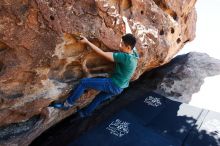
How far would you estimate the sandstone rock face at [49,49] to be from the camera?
5367 mm

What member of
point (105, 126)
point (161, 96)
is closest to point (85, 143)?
point (105, 126)

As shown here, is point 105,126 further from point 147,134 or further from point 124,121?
point 147,134

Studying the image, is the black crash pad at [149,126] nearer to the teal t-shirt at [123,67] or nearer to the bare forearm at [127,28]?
the teal t-shirt at [123,67]

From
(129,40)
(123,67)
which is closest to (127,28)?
(129,40)

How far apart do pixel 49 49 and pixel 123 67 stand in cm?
151

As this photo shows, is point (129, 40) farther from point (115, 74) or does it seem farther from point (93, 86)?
point (93, 86)

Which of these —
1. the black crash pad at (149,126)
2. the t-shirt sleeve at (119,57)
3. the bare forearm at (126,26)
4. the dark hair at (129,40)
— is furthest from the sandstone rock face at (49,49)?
the black crash pad at (149,126)

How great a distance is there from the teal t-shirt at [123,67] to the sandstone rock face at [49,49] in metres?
0.33

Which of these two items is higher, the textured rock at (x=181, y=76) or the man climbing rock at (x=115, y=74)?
the man climbing rock at (x=115, y=74)

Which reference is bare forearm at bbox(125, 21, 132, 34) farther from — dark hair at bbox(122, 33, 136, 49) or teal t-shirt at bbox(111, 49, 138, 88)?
dark hair at bbox(122, 33, 136, 49)

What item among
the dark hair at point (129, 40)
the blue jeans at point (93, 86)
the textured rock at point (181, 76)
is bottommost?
the textured rock at point (181, 76)

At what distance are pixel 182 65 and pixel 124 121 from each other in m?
4.36

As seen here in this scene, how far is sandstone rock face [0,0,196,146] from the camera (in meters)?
5.37

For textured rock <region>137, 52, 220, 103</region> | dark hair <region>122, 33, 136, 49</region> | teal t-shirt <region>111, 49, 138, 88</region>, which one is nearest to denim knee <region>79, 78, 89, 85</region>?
teal t-shirt <region>111, 49, 138, 88</region>
